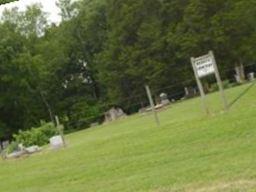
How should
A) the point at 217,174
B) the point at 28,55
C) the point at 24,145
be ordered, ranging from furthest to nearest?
the point at 28,55
the point at 24,145
the point at 217,174

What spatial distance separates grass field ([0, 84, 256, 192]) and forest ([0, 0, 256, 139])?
3418 centimetres

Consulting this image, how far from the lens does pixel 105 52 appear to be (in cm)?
6034

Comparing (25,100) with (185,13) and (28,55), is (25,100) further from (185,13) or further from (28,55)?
(185,13)

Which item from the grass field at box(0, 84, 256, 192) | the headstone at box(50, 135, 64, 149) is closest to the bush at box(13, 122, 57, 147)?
the headstone at box(50, 135, 64, 149)

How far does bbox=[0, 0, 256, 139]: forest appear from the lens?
170ft

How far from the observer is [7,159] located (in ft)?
86.6

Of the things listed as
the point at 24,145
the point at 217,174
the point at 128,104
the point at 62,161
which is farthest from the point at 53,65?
the point at 217,174

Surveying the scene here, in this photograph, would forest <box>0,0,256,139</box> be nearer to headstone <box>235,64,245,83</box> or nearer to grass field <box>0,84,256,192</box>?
headstone <box>235,64,245,83</box>

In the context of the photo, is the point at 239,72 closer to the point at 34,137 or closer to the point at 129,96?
the point at 129,96

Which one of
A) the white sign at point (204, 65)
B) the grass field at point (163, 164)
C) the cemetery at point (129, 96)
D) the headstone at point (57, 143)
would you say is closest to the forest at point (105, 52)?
the cemetery at point (129, 96)

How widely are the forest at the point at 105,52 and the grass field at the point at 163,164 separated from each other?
112 feet

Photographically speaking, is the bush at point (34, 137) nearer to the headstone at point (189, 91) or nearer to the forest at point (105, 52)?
the headstone at point (189, 91)

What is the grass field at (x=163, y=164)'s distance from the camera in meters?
9.31

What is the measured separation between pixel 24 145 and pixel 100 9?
36639 millimetres
